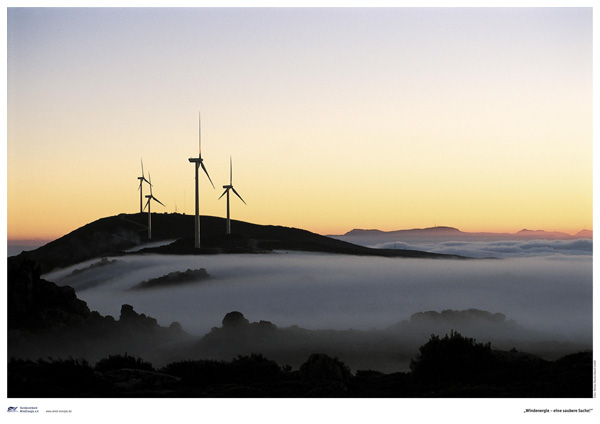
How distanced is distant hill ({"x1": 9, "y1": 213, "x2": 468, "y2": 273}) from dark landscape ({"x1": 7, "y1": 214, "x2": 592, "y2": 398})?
8.56 ft

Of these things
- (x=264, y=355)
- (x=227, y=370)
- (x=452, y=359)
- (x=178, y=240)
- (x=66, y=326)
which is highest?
(x=178, y=240)

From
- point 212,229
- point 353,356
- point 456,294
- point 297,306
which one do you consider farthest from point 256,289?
point 212,229

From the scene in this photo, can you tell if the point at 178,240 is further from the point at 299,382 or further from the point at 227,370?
the point at 299,382

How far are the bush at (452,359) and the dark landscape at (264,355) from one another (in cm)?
3

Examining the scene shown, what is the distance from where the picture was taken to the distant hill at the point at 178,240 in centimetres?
3388

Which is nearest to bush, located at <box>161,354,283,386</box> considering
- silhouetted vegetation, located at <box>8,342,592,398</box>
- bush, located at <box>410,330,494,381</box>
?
silhouetted vegetation, located at <box>8,342,592,398</box>

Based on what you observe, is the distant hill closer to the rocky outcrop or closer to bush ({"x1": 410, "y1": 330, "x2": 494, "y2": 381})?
the rocky outcrop

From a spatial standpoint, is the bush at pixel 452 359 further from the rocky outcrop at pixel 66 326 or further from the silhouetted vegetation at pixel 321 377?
the rocky outcrop at pixel 66 326

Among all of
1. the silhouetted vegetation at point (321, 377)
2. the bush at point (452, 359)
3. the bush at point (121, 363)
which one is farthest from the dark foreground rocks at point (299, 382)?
the bush at point (121, 363)

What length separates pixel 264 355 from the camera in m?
26.8

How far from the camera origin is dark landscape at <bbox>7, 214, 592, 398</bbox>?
890 inches

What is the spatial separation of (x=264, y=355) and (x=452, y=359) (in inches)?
237

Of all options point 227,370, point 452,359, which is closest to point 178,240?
point 227,370
